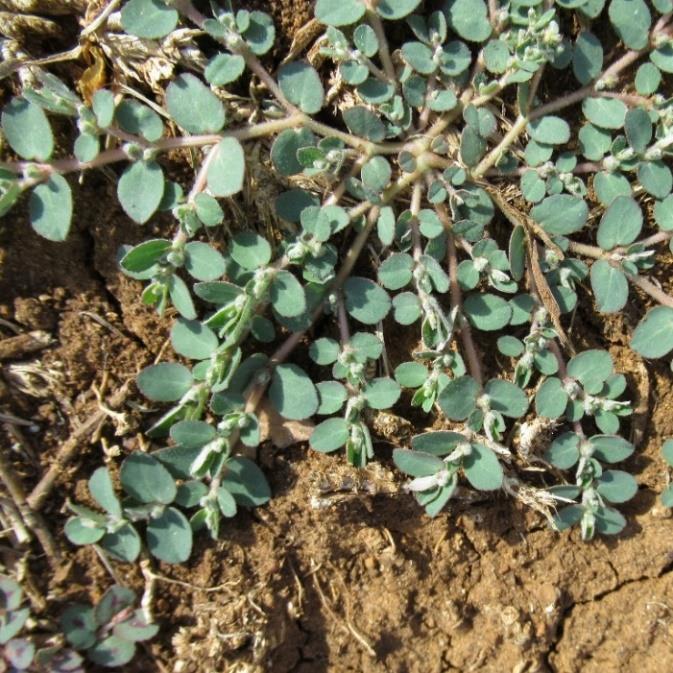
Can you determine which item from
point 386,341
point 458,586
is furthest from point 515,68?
point 458,586

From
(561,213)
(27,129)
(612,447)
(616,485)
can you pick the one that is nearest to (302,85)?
(27,129)

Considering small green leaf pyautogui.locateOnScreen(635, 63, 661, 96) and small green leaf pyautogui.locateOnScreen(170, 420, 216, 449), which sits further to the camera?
small green leaf pyautogui.locateOnScreen(635, 63, 661, 96)

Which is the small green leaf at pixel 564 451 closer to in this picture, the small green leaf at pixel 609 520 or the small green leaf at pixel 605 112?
the small green leaf at pixel 609 520

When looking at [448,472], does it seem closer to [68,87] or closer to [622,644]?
[622,644]

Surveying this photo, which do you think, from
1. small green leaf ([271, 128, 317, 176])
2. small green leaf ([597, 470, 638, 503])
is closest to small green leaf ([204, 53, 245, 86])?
small green leaf ([271, 128, 317, 176])

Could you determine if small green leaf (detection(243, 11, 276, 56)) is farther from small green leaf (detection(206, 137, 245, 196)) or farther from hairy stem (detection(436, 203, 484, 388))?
hairy stem (detection(436, 203, 484, 388))

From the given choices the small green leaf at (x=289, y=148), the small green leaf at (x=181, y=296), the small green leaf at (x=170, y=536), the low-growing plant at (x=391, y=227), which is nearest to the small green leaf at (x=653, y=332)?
the low-growing plant at (x=391, y=227)

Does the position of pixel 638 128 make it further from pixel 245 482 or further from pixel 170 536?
pixel 170 536
